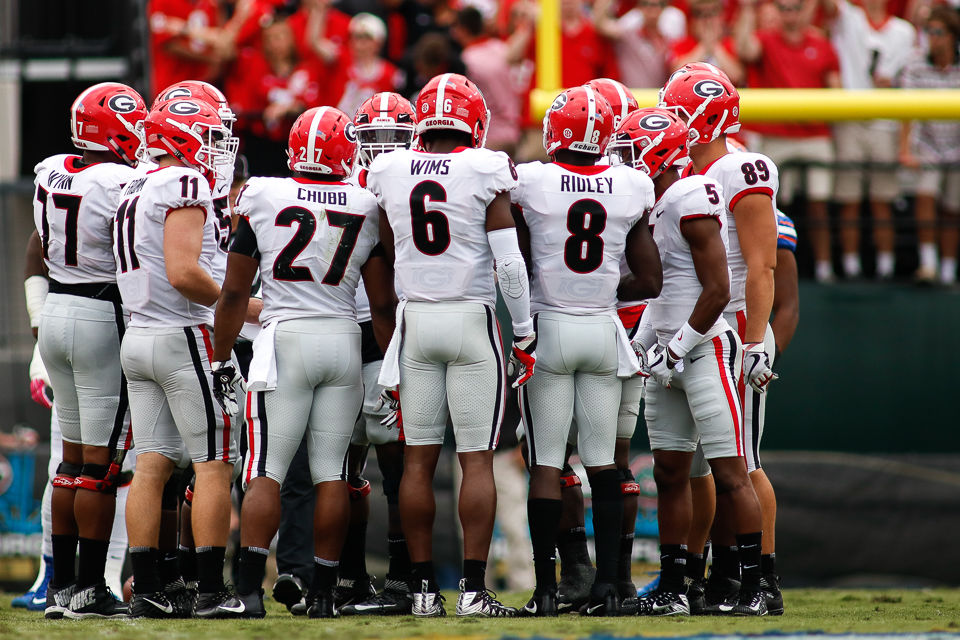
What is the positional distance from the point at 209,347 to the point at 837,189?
5.26 meters

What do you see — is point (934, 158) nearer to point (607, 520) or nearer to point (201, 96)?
point (607, 520)

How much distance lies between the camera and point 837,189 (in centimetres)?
903

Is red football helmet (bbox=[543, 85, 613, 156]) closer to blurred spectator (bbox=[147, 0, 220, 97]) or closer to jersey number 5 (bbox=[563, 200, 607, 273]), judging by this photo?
jersey number 5 (bbox=[563, 200, 607, 273])

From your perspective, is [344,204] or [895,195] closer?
[344,204]

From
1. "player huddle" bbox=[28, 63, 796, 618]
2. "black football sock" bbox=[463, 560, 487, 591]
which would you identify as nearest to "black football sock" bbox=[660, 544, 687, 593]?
"player huddle" bbox=[28, 63, 796, 618]

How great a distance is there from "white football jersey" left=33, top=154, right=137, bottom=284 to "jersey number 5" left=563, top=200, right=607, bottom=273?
1944 millimetres

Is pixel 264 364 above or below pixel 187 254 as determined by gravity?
below

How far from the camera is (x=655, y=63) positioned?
947 cm

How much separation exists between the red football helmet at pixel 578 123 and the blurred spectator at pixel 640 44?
165 inches

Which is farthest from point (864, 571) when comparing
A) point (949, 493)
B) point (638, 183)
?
point (638, 183)

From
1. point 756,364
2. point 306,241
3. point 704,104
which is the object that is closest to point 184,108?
point 306,241

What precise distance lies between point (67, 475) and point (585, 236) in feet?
8.45

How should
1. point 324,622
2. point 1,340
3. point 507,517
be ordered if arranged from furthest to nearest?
point 1,340 < point 507,517 < point 324,622

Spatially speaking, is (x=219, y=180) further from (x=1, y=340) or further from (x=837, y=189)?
(x=837, y=189)
